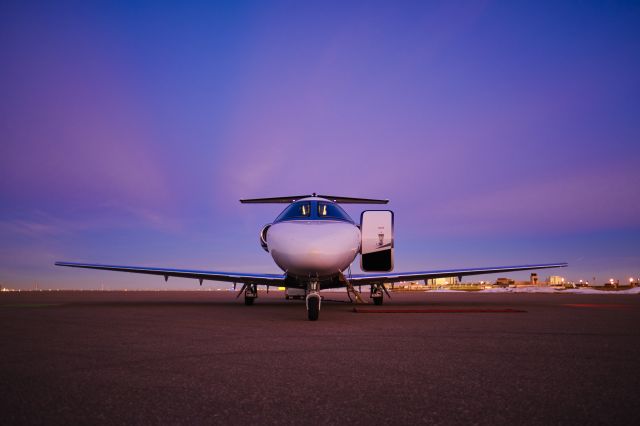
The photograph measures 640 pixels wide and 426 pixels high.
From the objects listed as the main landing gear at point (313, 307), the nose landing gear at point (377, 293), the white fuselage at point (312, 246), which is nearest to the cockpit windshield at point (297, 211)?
the white fuselage at point (312, 246)

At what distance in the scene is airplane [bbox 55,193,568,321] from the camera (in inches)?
371

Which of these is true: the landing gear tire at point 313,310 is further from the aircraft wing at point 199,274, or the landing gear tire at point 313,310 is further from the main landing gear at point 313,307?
Result: the aircraft wing at point 199,274

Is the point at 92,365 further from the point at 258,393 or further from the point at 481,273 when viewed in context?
the point at 481,273

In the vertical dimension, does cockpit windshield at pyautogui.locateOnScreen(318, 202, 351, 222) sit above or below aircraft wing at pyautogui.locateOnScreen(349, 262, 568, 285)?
above

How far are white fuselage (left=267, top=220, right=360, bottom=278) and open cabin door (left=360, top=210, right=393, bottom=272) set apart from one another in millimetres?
3134

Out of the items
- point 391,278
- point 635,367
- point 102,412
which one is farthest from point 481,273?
point 102,412

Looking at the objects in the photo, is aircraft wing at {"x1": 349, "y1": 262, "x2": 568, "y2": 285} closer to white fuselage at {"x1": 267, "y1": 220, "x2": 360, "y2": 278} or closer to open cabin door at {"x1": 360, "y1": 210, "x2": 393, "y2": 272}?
open cabin door at {"x1": 360, "y1": 210, "x2": 393, "y2": 272}

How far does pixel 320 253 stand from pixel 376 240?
4450 millimetres

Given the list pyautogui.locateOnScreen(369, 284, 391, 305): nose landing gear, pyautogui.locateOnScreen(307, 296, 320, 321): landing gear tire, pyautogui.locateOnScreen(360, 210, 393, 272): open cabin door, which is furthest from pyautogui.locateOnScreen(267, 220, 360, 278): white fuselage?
pyautogui.locateOnScreen(369, 284, 391, 305): nose landing gear

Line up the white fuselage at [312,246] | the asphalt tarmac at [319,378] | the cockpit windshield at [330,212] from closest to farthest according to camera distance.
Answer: the asphalt tarmac at [319,378]
the white fuselage at [312,246]
the cockpit windshield at [330,212]

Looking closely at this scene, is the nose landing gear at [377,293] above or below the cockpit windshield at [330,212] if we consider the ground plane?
below

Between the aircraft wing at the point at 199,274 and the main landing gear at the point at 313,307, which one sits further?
the aircraft wing at the point at 199,274

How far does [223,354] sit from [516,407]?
3177 mm

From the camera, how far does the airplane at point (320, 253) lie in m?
9.42
